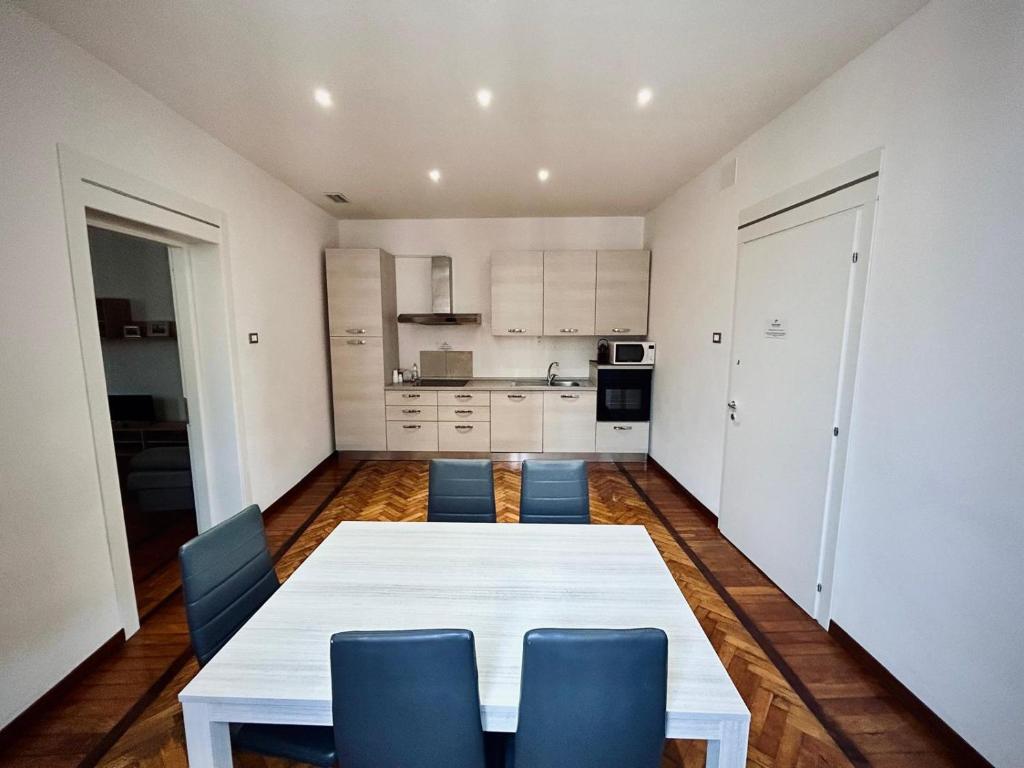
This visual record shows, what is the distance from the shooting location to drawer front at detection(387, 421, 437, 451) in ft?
16.0

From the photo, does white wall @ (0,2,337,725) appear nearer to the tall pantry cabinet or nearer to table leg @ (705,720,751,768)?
the tall pantry cabinet

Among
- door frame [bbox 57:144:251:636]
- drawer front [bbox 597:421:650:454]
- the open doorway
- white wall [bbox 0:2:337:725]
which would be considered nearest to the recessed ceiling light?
white wall [bbox 0:2:337:725]

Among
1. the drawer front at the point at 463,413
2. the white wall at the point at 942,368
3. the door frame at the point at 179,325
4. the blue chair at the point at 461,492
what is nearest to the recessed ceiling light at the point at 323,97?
the door frame at the point at 179,325

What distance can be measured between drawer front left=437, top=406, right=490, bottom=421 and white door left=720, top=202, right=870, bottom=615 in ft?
8.57

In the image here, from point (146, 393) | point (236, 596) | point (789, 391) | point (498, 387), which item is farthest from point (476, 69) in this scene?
point (146, 393)

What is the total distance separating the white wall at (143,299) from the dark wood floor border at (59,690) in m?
1.53

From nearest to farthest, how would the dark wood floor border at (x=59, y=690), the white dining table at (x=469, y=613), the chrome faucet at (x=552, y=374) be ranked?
the white dining table at (x=469, y=613) < the dark wood floor border at (x=59, y=690) < the chrome faucet at (x=552, y=374)

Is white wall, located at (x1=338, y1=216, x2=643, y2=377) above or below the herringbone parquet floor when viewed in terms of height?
above

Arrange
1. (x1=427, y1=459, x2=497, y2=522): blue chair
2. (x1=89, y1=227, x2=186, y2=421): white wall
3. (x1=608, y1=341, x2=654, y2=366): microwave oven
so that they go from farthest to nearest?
1. (x1=608, y1=341, x2=654, y2=366): microwave oven
2. (x1=89, y1=227, x2=186, y2=421): white wall
3. (x1=427, y1=459, x2=497, y2=522): blue chair

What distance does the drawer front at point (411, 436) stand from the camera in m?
4.87

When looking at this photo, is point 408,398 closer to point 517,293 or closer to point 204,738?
point 517,293

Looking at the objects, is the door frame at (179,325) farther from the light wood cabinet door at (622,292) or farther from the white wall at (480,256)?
the light wood cabinet door at (622,292)

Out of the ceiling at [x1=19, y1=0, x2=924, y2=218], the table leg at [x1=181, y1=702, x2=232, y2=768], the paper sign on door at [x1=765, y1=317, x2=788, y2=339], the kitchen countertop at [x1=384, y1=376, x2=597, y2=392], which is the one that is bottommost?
the table leg at [x1=181, y1=702, x2=232, y2=768]

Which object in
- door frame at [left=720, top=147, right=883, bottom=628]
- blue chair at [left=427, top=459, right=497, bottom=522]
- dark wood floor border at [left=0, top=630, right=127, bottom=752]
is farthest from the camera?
blue chair at [left=427, top=459, right=497, bottom=522]
